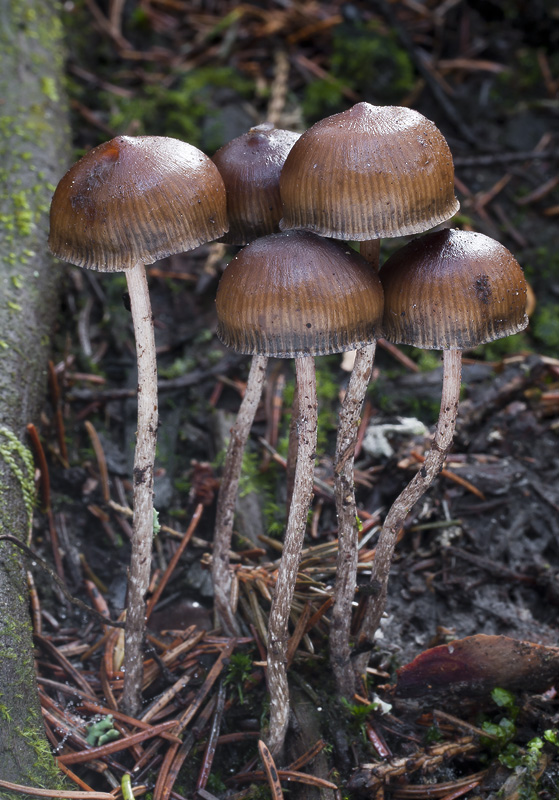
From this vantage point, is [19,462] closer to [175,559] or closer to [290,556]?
[175,559]

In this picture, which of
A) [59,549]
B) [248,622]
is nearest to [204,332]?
[59,549]

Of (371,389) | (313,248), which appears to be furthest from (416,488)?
(371,389)

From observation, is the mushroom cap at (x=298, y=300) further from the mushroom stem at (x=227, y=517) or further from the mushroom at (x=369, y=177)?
the mushroom stem at (x=227, y=517)

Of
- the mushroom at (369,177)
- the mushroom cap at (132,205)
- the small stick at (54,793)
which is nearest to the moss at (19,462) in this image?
the mushroom cap at (132,205)

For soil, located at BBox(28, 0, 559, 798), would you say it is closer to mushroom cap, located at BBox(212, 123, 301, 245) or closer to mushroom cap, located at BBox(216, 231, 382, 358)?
mushroom cap, located at BBox(216, 231, 382, 358)

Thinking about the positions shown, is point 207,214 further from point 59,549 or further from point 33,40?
point 33,40

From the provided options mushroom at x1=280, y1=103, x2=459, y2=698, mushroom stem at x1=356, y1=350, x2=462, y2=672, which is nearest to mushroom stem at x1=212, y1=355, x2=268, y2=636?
mushroom stem at x1=356, y1=350, x2=462, y2=672
